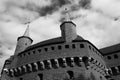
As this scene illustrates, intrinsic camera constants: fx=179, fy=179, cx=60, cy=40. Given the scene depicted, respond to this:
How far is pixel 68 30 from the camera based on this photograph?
25969 millimetres

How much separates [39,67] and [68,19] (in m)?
8.93

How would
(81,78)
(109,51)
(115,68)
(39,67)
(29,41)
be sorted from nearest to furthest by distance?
(81,78) → (39,67) → (115,68) → (109,51) → (29,41)

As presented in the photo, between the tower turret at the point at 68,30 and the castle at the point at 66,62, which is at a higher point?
the tower turret at the point at 68,30

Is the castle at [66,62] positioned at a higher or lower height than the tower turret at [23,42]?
lower

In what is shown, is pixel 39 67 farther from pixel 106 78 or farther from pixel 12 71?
pixel 106 78

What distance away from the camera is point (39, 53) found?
981 inches

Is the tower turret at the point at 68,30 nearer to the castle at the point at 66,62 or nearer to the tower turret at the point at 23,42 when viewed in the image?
the castle at the point at 66,62

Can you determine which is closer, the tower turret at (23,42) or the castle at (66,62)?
the castle at (66,62)

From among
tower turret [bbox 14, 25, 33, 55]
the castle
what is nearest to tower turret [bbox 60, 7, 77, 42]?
the castle

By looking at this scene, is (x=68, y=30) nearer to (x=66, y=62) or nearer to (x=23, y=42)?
(x=66, y=62)

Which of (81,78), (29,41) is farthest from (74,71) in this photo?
(29,41)

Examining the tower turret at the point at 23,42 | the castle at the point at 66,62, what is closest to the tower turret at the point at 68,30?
the castle at the point at 66,62

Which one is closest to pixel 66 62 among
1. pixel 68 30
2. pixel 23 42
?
pixel 68 30

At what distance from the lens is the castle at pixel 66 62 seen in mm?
22734
